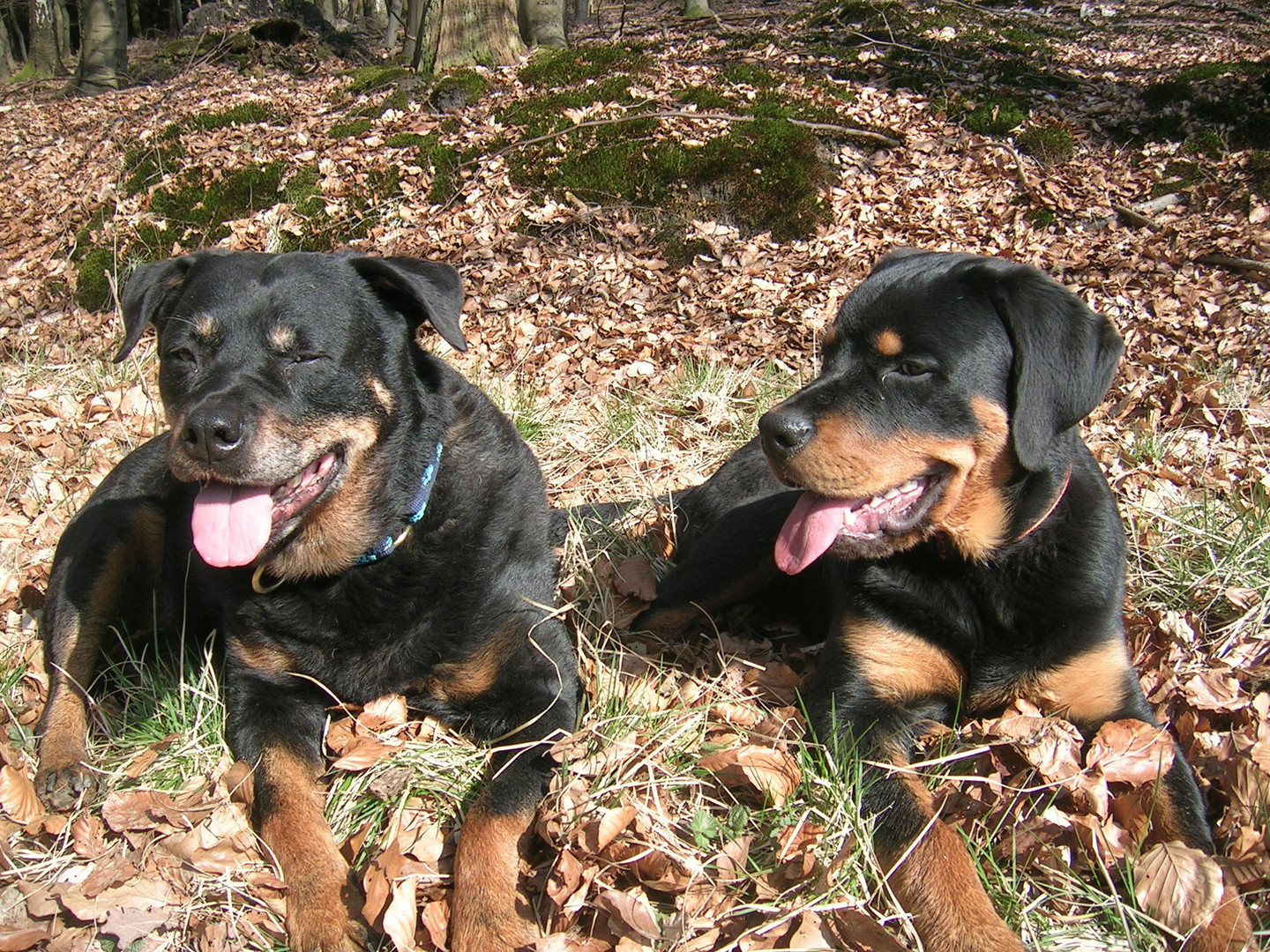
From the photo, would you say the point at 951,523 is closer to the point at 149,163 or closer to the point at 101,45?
the point at 149,163

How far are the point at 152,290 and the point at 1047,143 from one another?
27.1ft

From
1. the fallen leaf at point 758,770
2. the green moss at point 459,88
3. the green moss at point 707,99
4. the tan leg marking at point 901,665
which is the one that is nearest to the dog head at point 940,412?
the tan leg marking at point 901,665

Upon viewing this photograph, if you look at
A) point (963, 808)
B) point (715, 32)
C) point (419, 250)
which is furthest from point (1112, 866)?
Result: point (715, 32)

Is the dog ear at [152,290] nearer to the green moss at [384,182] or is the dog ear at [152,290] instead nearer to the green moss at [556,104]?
the green moss at [384,182]

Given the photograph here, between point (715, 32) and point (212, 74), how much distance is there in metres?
7.95

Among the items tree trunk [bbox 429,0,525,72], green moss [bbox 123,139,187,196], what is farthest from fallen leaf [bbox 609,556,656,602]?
tree trunk [bbox 429,0,525,72]

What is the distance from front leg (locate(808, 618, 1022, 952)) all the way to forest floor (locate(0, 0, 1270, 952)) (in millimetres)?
106

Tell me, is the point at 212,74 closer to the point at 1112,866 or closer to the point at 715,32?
the point at 715,32

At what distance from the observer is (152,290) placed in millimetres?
3250

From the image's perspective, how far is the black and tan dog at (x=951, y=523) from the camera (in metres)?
2.64

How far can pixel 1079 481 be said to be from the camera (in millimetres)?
3057

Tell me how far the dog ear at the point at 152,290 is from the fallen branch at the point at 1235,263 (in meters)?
7.17

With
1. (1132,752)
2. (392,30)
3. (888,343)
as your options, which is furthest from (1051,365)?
(392,30)

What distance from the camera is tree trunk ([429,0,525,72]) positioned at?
10.1 meters
